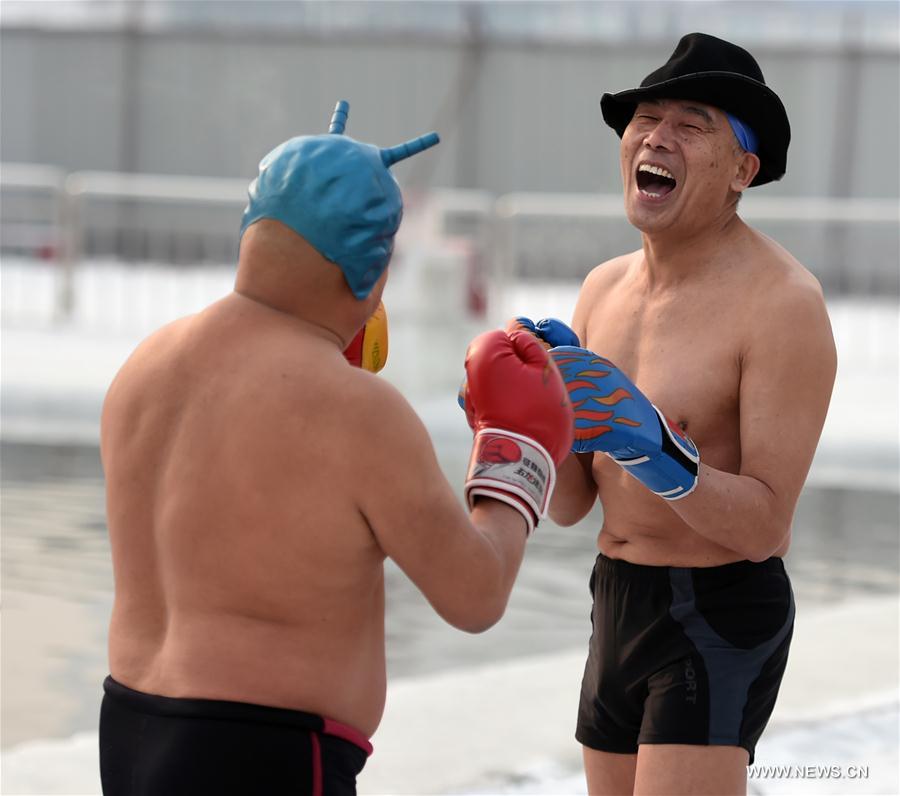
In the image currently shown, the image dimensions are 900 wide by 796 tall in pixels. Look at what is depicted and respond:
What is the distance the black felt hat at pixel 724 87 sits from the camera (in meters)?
2.45

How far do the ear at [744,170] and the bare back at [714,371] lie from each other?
0.31 feet

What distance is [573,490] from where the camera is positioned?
8.84ft

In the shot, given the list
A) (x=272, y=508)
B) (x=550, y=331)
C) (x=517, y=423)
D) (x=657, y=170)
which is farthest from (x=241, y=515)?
(x=657, y=170)

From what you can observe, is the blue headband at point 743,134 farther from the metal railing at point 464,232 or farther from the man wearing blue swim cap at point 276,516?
the metal railing at point 464,232

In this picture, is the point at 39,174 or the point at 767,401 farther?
the point at 39,174

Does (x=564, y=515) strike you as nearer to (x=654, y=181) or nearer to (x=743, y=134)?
(x=654, y=181)

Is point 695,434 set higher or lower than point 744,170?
lower

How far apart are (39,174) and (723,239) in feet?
62.3

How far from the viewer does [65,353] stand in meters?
12.7

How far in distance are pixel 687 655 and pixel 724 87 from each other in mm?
1017

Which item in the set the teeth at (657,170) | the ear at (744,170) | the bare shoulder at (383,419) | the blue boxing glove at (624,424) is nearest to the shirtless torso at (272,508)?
the bare shoulder at (383,419)

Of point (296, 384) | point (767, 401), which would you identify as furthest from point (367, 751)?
point (767, 401)

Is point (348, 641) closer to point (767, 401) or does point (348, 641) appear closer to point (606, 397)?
point (606, 397)

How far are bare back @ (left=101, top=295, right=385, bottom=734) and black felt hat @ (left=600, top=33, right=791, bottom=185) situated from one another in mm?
1000
